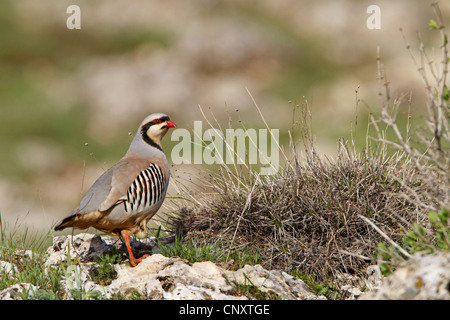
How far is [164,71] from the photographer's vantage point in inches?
763

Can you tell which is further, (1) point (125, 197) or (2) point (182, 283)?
(1) point (125, 197)

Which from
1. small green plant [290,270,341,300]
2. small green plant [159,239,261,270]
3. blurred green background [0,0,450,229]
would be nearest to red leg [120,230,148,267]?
small green plant [159,239,261,270]

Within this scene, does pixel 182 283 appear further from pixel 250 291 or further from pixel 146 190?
pixel 146 190

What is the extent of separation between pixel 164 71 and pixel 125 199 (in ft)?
47.5

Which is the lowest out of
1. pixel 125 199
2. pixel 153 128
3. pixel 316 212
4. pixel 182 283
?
pixel 182 283

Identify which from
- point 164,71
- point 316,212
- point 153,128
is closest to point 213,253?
point 316,212

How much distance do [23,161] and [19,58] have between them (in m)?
5.53

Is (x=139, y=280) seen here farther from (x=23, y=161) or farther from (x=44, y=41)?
(x=44, y=41)

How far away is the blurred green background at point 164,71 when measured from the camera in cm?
1675

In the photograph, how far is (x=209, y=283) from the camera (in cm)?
441

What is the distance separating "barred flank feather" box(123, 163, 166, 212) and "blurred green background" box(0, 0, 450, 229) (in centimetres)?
931

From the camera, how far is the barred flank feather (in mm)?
5309

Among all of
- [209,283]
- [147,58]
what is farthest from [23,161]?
[209,283]

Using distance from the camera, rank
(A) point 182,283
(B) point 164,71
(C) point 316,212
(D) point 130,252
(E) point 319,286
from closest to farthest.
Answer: (A) point 182,283 < (E) point 319,286 < (D) point 130,252 < (C) point 316,212 < (B) point 164,71
